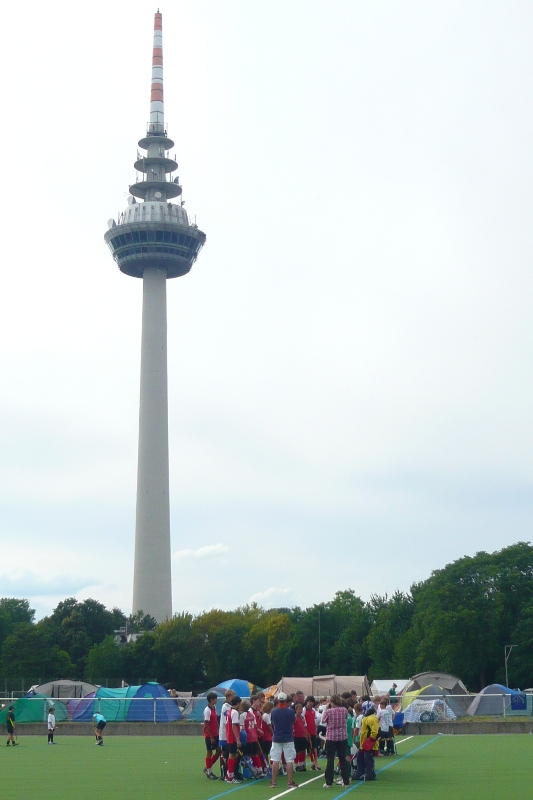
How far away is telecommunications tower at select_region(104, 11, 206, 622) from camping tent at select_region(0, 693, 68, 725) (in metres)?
58.1

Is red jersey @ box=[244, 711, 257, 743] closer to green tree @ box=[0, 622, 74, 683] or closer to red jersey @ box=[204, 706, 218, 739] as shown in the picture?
red jersey @ box=[204, 706, 218, 739]

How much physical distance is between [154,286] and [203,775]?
312 ft

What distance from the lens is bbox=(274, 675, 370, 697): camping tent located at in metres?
54.2

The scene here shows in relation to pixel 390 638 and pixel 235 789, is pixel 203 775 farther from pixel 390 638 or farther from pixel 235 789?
pixel 390 638

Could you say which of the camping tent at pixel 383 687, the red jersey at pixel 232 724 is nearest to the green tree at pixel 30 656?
the camping tent at pixel 383 687

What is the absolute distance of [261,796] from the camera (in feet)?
61.7

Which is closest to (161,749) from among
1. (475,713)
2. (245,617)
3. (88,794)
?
(88,794)

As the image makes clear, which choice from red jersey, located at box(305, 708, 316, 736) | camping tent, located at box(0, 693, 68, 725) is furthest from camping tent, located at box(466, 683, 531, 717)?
red jersey, located at box(305, 708, 316, 736)

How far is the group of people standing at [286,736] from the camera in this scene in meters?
20.6

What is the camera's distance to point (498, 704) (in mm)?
45750

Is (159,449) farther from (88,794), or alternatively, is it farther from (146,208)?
(88,794)

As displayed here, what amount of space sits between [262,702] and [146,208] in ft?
322

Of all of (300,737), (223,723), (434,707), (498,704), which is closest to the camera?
(223,723)

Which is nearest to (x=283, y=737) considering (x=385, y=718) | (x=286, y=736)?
(x=286, y=736)
